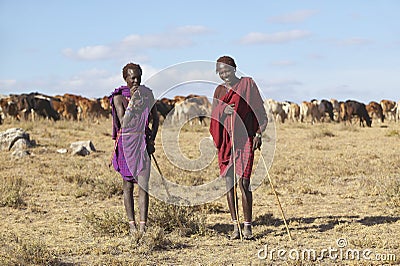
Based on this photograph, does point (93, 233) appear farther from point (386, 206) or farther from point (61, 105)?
point (61, 105)

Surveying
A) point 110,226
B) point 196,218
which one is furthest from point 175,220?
point 110,226

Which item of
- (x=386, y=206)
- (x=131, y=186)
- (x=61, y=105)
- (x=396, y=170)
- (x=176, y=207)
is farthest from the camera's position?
(x=61, y=105)

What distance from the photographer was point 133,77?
6.20m

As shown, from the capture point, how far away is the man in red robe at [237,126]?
6363mm

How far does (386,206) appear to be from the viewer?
8023 millimetres

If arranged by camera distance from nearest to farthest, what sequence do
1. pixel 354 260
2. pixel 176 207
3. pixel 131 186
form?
pixel 354 260 < pixel 131 186 < pixel 176 207

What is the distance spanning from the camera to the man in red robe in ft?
20.9

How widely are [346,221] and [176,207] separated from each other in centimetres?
211

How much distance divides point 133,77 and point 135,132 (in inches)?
23.0

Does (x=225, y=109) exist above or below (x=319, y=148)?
above

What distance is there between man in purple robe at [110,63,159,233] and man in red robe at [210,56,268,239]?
2.60 ft

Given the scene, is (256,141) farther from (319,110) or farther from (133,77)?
(319,110)

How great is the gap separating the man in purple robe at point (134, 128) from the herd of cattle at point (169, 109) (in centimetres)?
1928

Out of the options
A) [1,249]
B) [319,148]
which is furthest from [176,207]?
[319,148]
